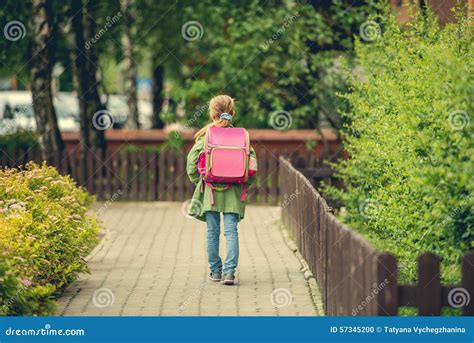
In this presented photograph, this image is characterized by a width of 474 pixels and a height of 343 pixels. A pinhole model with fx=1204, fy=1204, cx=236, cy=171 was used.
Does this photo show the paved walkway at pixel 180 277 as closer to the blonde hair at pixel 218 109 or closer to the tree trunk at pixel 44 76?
the blonde hair at pixel 218 109

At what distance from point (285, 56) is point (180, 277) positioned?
10164 mm

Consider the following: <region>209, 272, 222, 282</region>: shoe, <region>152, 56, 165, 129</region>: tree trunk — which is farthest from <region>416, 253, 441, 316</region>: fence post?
<region>152, 56, 165, 129</region>: tree trunk

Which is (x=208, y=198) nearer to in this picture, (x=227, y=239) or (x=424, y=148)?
(x=227, y=239)

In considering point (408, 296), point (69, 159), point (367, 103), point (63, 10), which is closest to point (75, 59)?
point (63, 10)

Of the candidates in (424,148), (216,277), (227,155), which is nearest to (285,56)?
(216,277)

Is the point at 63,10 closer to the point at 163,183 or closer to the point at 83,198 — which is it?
the point at 163,183

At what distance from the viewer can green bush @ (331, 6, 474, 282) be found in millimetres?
8430

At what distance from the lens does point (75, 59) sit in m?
22.6

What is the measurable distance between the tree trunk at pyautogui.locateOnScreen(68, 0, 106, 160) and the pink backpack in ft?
38.1

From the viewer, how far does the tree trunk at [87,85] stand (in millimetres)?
22391

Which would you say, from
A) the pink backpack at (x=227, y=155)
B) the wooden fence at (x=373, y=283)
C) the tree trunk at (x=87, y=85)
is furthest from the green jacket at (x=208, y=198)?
the tree trunk at (x=87, y=85)

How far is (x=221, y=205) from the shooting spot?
1073 cm

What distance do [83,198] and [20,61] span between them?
1075 centimetres

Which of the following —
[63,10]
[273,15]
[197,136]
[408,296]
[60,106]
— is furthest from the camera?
[60,106]
